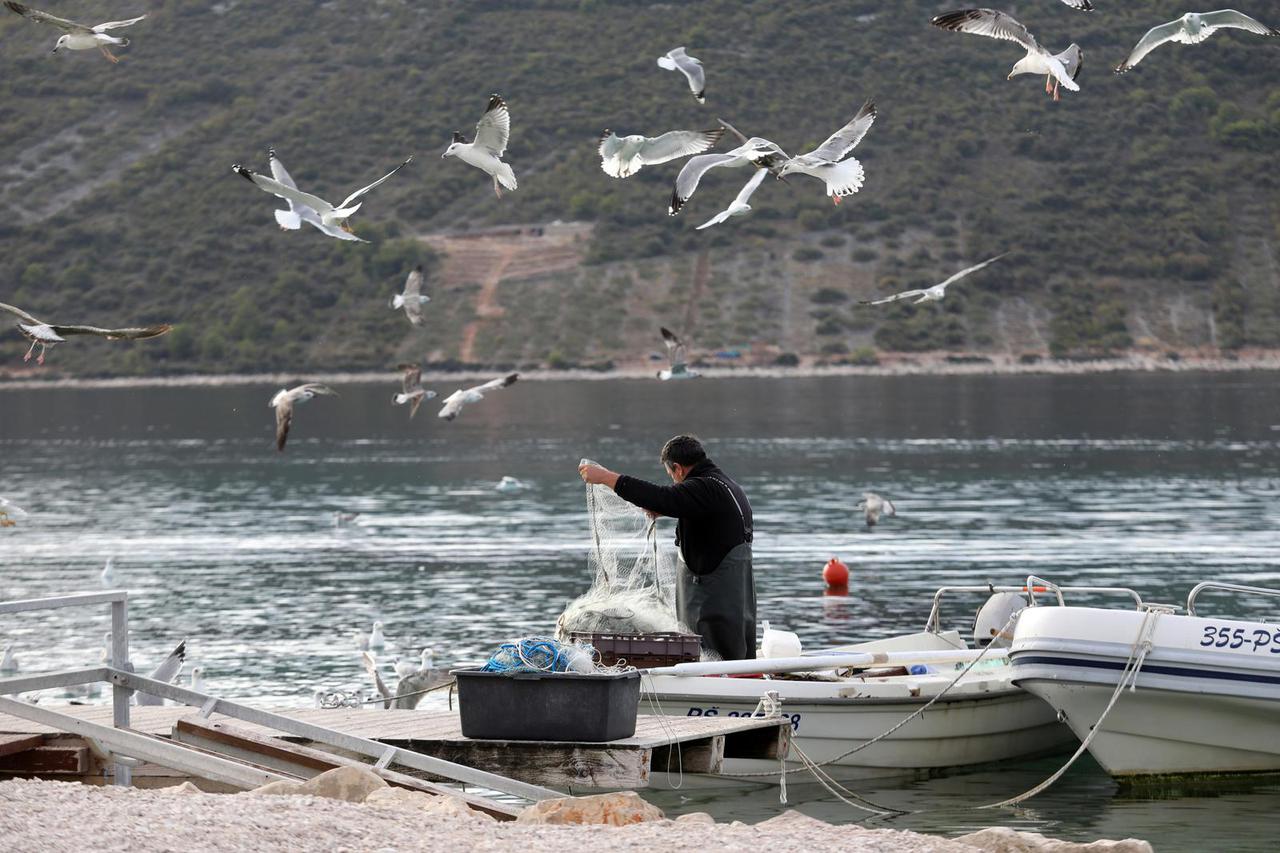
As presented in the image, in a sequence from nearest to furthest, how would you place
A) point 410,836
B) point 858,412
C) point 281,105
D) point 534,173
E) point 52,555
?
point 410,836 → point 52,555 → point 858,412 → point 534,173 → point 281,105

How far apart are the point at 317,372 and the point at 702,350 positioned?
20052 millimetres

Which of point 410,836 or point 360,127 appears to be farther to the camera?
point 360,127

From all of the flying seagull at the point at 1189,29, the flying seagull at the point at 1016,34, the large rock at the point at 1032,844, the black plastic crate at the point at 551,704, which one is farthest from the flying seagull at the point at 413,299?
the large rock at the point at 1032,844

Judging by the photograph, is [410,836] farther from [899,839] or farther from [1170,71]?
[1170,71]

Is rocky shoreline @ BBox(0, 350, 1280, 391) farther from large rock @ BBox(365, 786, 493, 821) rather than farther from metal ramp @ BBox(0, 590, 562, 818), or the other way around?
large rock @ BBox(365, 786, 493, 821)

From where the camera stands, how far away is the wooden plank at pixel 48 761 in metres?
10.5

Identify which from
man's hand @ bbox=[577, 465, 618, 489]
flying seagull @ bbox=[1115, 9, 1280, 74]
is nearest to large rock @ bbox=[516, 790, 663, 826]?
man's hand @ bbox=[577, 465, 618, 489]

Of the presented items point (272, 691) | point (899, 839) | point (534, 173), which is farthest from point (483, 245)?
point (899, 839)

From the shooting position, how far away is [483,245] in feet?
341

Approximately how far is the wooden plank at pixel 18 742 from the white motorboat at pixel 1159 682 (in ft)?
20.1

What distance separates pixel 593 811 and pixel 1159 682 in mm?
4463

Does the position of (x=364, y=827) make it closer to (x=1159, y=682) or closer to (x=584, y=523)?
(x=1159, y=682)

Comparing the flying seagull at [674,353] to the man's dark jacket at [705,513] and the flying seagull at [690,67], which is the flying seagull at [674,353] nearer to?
the flying seagull at [690,67]

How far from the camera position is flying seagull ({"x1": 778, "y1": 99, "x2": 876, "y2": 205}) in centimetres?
1565
